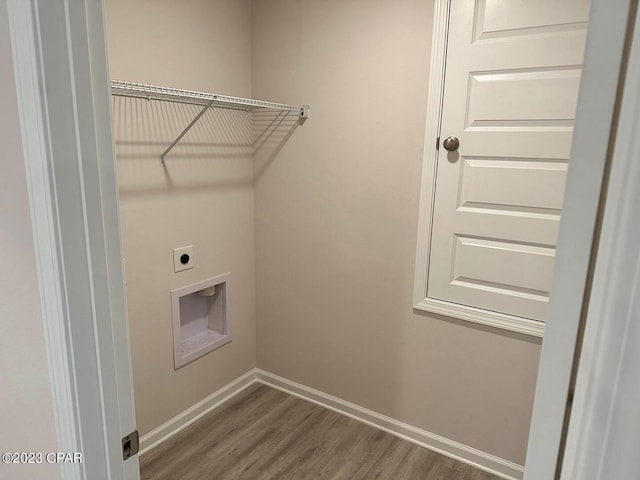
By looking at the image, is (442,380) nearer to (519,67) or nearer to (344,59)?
(519,67)

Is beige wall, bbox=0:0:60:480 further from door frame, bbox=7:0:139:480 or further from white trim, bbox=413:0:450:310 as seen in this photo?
white trim, bbox=413:0:450:310

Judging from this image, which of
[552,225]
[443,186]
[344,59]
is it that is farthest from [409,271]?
[344,59]

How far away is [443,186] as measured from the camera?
2020 millimetres

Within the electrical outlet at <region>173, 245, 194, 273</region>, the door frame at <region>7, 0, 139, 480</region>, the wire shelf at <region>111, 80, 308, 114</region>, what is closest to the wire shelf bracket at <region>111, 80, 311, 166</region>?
the wire shelf at <region>111, 80, 308, 114</region>

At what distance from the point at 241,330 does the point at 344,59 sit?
1700 mm

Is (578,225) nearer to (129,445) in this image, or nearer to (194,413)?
(129,445)

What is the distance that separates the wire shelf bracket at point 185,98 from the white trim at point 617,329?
5.23 feet

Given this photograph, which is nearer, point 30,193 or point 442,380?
point 30,193

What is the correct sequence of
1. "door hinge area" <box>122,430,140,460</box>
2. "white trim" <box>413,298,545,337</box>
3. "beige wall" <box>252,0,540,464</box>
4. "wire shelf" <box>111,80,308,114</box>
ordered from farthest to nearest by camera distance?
"beige wall" <box>252,0,540,464</box> < "white trim" <box>413,298,545,337</box> < "wire shelf" <box>111,80,308,114</box> < "door hinge area" <box>122,430,140,460</box>

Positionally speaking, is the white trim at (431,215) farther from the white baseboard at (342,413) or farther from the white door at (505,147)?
the white baseboard at (342,413)

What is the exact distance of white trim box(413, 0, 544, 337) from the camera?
6.24 feet

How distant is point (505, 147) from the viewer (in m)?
1.85

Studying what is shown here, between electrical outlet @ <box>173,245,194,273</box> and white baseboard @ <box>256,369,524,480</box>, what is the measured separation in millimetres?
1010

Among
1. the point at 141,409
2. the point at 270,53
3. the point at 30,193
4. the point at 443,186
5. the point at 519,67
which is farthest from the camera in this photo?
the point at 270,53
